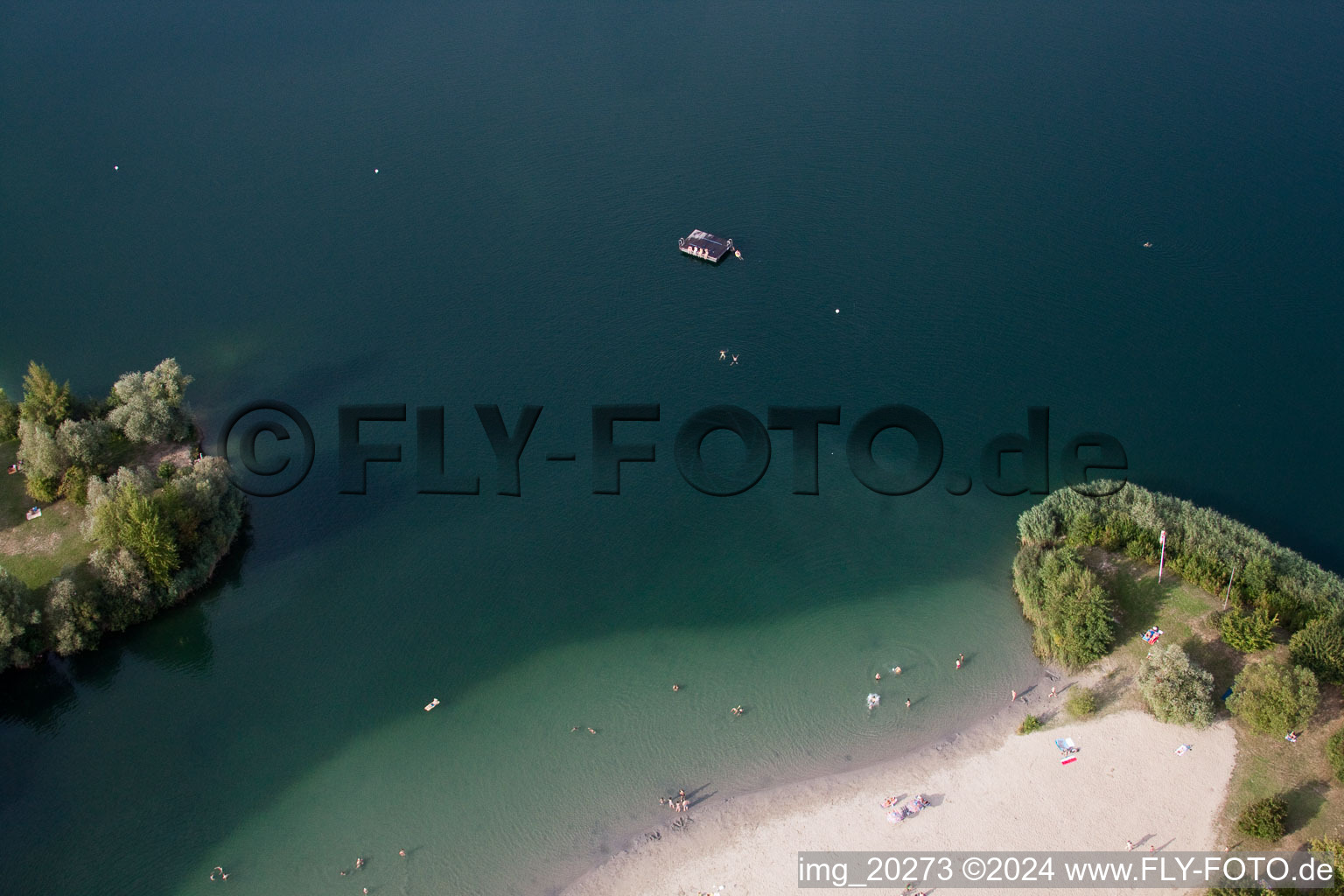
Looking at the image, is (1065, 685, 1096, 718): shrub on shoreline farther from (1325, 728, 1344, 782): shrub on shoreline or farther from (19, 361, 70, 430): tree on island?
(19, 361, 70, 430): tree on island

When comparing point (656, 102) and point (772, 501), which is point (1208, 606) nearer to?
point (772, 501)

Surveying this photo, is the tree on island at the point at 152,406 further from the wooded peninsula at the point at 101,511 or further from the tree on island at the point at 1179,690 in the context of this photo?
the tree on island at the point at 1179,690

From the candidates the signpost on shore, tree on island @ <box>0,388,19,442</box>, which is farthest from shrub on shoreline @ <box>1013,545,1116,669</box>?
tree on island @ <box>0,388,19,442</box>

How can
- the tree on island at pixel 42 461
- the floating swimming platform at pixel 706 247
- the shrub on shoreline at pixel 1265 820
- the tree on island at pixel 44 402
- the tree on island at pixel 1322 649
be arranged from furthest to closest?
the floating swimming platform at pixel 706 247, the tree on island at pixel 44 402, the tree on island at pixel 42 461, the tree on island at pixel 1322 649, the shrub on shoreline at pixel 1265 820

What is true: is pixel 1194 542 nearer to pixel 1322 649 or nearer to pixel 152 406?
pixel 1322 649

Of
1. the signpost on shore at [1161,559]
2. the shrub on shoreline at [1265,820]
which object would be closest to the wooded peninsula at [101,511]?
the signpost on shore at [1161,559]
